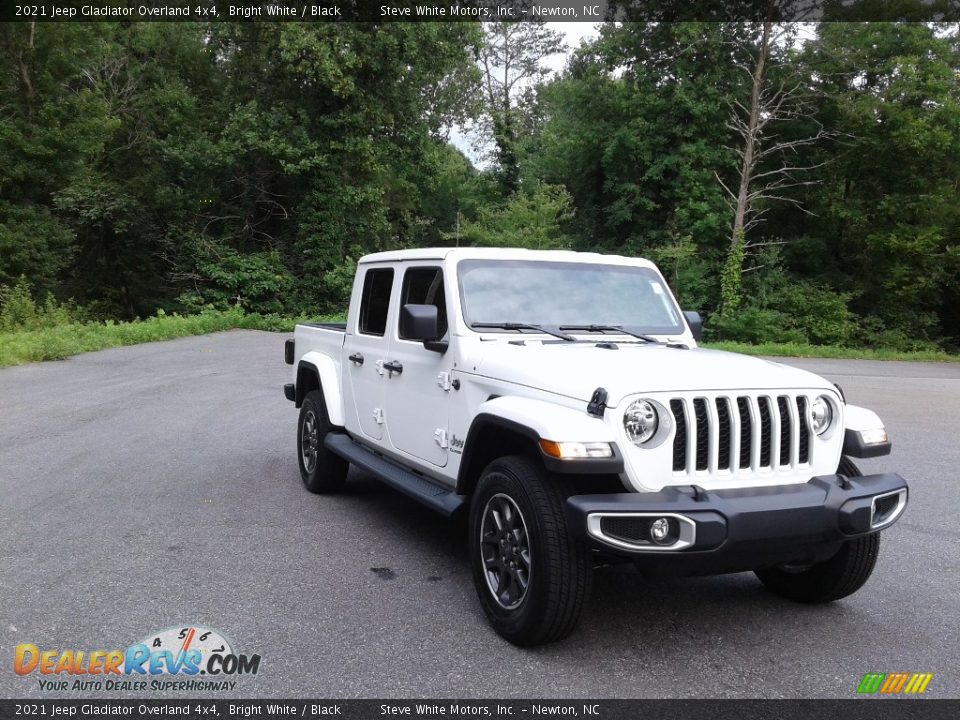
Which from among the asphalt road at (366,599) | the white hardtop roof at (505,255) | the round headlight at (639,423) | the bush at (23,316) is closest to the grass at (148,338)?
the bush at (23,316)

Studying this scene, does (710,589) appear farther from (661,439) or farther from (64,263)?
(64,263)

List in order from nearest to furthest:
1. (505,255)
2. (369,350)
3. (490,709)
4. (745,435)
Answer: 1. (490,709)
2. (745,435)
3. (505,255)
4. (369,350)

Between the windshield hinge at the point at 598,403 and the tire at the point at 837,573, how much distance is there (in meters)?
1.40

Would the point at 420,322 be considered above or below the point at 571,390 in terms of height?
above

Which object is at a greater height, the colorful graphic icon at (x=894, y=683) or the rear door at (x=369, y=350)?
the rear door at (x=369, y=350)

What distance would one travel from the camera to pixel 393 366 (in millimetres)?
5266

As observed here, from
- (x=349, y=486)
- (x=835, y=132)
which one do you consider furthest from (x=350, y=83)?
(x=349, y=486)

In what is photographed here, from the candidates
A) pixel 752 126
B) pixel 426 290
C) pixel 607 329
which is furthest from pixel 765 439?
pixel 752 126

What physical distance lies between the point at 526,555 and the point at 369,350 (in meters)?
2.52

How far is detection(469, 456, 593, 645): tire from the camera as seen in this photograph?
11.4 ft

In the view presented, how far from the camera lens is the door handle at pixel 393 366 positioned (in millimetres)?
5207

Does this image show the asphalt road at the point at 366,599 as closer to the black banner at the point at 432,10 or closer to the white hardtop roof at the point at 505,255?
the white hardtop roof at the point at 505,255

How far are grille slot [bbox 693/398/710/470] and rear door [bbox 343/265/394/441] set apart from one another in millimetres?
2447

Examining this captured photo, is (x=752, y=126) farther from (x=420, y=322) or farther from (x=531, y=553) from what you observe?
(x=531, y=553)
